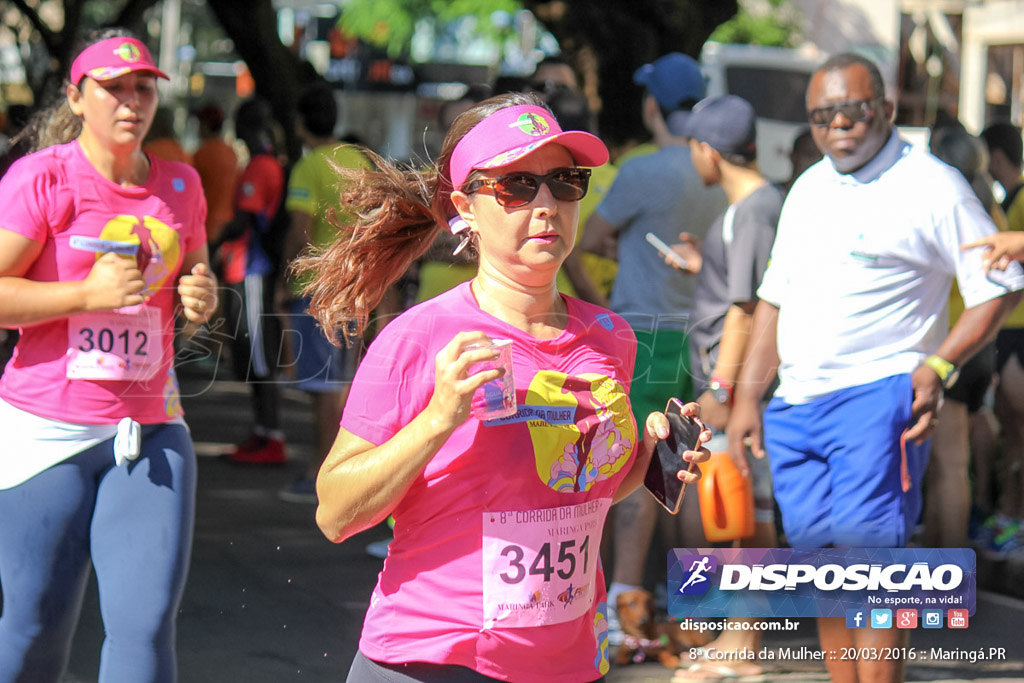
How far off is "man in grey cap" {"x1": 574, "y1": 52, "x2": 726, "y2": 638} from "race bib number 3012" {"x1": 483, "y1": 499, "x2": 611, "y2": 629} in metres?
2.58

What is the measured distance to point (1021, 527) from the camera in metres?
6.57

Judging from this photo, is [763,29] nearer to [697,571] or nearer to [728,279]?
[728,279]

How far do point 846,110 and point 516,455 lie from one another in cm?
214

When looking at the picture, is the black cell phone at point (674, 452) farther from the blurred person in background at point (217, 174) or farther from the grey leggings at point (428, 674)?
the blurred person in background at point (217, 174)

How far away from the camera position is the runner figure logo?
4.66m

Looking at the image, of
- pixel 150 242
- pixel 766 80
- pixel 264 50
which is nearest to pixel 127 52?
pixel 150 242

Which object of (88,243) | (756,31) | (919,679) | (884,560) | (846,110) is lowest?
(919,679)

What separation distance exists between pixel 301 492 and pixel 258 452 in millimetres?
1042

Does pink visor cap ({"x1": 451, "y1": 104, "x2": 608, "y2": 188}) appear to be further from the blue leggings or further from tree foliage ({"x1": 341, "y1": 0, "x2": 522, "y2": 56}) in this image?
tree foliage ({"x1": 341, "y1": 0, "x2": 522, "y2": 56})

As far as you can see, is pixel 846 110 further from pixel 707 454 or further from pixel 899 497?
pixel 707 454

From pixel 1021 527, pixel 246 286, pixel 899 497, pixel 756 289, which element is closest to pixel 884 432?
pixel 899 497

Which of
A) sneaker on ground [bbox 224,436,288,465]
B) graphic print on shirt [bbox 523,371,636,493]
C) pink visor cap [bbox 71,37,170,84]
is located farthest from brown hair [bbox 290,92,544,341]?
sneaker on ground [bbox 224,436,288,465]

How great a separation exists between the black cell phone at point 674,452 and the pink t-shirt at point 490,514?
147 mm

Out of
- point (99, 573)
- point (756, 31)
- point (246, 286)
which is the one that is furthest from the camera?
point (756, 31)
